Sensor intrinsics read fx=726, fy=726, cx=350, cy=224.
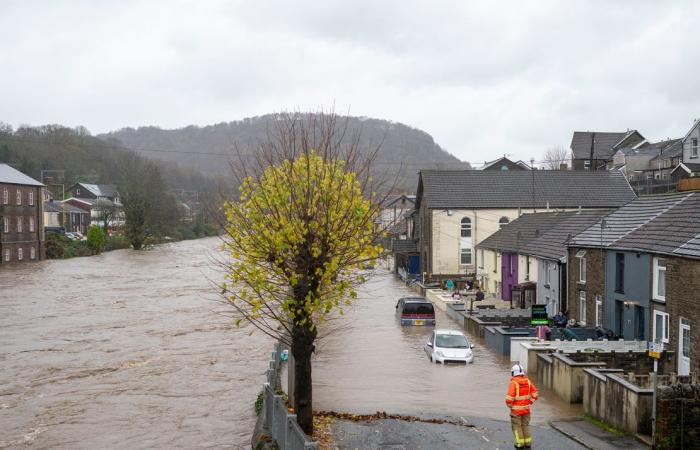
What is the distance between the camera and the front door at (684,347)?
19734 mm

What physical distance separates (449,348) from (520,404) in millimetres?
11806

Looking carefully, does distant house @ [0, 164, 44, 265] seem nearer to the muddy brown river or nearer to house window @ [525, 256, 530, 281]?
the muddy brown river

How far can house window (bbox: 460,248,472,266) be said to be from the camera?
2141 inches

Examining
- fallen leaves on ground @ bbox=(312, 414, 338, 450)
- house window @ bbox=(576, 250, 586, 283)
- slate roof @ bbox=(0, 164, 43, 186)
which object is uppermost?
slate roof @ bbox=(0, 164, 43, 186)

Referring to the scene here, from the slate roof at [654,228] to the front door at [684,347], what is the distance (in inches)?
78.3

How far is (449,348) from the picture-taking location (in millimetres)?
24672

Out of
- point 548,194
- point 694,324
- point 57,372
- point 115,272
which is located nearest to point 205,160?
point 115,272

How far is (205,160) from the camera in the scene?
129250 mm

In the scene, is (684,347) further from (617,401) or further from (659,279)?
(617,401)

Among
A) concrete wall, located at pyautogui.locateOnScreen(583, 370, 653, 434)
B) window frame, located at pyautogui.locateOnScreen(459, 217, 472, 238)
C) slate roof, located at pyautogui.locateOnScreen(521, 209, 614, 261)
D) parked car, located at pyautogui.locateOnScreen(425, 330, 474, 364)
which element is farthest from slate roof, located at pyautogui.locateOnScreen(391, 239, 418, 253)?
concrete wall, located at pyautogui.locateOnScreen(583, 370, 653, 434)

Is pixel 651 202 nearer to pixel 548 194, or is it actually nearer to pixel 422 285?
pixel 422 285

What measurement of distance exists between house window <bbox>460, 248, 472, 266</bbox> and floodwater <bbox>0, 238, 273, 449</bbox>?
1909cm

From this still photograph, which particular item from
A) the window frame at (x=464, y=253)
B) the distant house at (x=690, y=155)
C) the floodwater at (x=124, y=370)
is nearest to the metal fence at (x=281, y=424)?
the floodwater at (x=124, y=370)

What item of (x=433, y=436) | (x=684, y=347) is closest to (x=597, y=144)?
(x=684, y=347)
